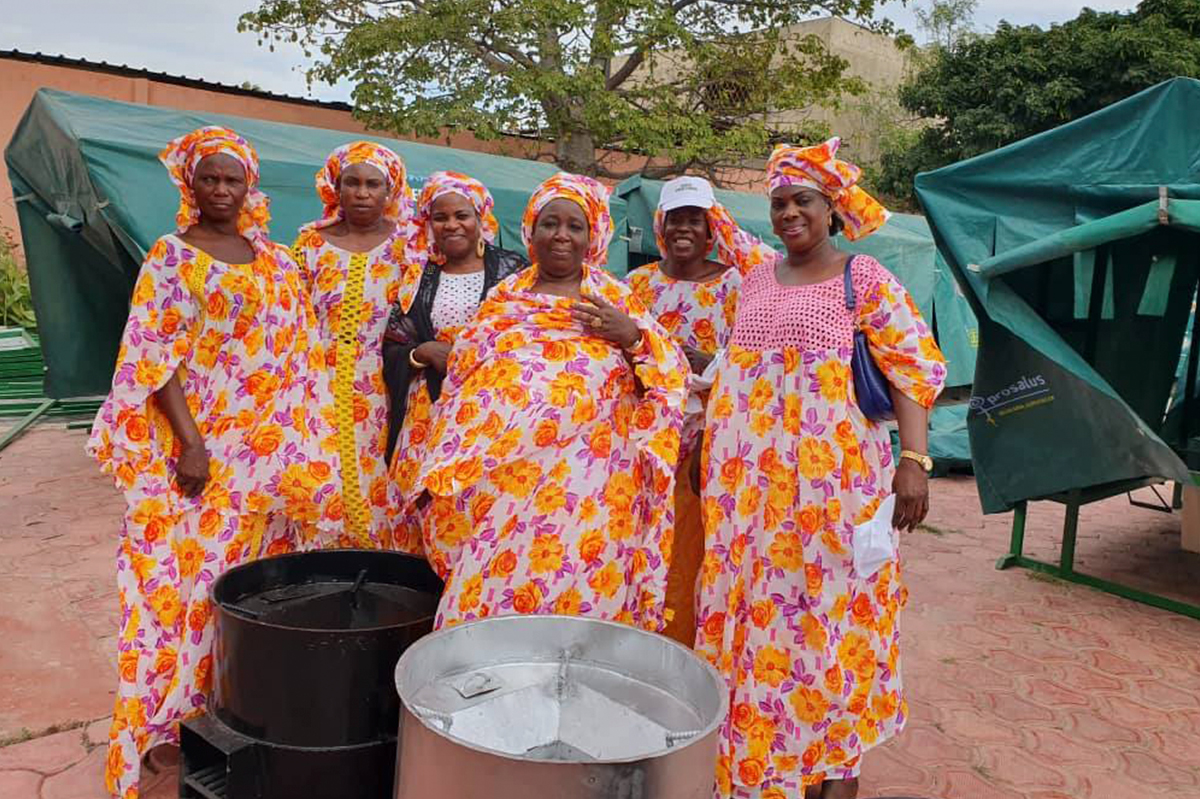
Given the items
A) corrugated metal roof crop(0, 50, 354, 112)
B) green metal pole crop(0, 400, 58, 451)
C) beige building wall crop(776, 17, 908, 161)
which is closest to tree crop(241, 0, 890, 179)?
corrugated metal roof crop(0, 50, 354, 112)

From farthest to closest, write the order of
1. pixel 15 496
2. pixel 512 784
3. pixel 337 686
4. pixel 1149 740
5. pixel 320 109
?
pixel 320 109, pixel 15 496, pixel 1149 740, pixel 337 686, pixel 512 784

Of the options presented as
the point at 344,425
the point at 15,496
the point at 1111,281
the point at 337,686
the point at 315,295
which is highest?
the point at 1111,281

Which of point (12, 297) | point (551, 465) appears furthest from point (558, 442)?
point (12, 297)

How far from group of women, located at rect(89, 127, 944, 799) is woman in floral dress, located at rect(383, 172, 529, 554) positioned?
18 cm

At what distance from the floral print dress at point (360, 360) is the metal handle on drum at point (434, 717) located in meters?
A: 1.47

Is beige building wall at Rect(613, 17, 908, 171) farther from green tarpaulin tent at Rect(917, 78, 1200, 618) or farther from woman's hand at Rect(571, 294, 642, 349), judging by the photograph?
woman's hand at Rect(571, 294, 642, 349)

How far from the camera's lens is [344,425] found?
2969 millimetres

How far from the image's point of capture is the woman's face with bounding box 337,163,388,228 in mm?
3057

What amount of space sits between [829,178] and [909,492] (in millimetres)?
822

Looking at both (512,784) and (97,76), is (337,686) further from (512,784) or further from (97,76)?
(97,76)

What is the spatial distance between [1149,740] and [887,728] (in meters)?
1.36

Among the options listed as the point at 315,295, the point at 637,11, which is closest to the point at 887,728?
the point at 315,295

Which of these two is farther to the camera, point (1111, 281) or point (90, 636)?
point (1111, 281)

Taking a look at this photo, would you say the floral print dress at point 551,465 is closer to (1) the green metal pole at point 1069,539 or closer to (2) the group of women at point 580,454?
(2) the group of women at point 580,454
